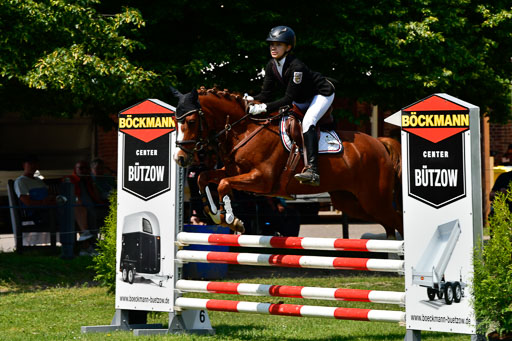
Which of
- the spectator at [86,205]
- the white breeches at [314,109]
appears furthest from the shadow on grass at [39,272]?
the white breeches at [314,109]

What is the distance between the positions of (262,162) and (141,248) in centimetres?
147

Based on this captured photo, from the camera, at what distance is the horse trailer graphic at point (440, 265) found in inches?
282

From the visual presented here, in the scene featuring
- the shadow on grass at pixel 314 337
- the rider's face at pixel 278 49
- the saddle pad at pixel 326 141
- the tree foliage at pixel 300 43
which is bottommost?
the shadow on grass at pixel 314 337

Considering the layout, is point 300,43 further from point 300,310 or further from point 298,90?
point 300,310

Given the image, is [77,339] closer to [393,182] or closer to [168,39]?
[393,182]

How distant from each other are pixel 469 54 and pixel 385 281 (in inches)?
162

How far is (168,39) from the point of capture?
1466 cm

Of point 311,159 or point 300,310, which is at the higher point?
point 311,159

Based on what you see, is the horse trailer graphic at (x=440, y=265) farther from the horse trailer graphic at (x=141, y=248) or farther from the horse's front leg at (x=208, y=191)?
the horse trailer graphic at (x=141, y=248)

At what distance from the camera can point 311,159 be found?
8641 mm

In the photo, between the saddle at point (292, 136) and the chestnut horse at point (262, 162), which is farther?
the saddle at point (292, 136)

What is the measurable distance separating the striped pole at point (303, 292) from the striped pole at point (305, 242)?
36 centimetres


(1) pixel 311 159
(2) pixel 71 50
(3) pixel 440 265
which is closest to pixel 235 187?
(1) pixel 311 159

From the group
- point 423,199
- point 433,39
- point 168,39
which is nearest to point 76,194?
point 168,39
